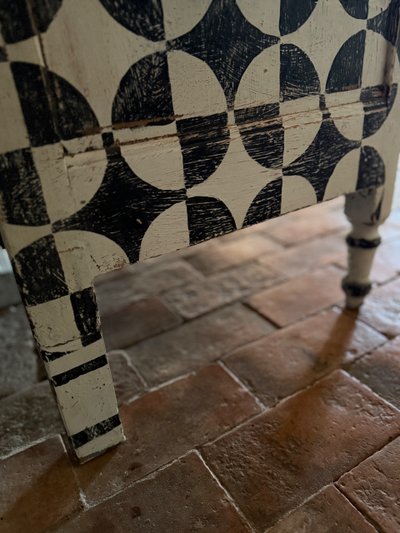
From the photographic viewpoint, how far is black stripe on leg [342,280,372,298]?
1300 mm

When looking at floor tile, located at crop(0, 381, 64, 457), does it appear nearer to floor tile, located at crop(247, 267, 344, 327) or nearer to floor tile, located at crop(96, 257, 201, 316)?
floor tile, located at crop(96, 257, 201, 316)

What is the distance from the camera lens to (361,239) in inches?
48.2

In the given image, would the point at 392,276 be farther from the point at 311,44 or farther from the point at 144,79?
the point at 144,79

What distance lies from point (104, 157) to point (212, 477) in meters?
0.65

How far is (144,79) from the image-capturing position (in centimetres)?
69

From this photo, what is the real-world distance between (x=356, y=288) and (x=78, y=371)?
0.85 m

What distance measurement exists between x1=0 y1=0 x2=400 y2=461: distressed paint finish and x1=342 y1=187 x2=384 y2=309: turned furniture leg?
0.53 ft

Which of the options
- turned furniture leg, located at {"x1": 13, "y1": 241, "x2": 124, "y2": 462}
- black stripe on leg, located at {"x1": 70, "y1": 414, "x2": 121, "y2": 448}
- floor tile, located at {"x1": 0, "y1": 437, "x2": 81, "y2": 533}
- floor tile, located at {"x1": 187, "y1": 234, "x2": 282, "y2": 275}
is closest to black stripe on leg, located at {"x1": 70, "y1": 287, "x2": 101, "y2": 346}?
turned furniture leg, located at {"x1": 13, "y1": 241, "x2": 124, "y2": 462}

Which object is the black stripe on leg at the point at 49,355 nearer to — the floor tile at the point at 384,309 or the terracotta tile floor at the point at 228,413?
the terracotta tile floor at the point at 228,413

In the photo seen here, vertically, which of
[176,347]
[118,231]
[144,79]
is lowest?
[176,347]

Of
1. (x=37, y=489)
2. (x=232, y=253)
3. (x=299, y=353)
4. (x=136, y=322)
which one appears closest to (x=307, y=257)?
(x=232, y=253)

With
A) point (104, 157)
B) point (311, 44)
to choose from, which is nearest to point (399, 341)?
point (311, 44)

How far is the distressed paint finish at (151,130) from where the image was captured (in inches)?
24.8

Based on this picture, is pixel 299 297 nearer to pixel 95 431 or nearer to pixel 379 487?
pixel 379 487
